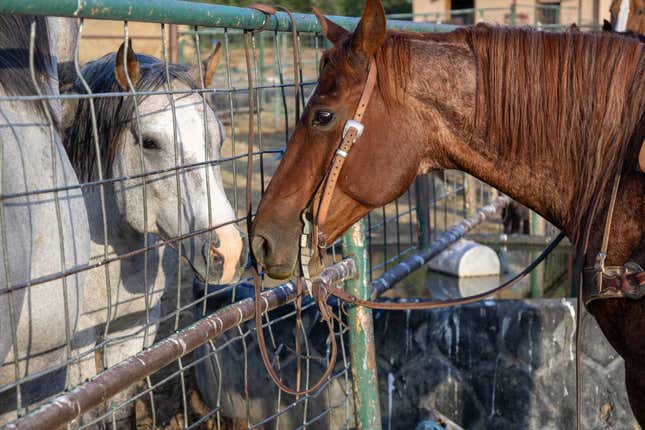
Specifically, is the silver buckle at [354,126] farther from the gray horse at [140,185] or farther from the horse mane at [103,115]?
the horse mane at [103,115]

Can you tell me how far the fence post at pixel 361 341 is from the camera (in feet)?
8.72

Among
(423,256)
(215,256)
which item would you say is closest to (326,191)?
(215,256)

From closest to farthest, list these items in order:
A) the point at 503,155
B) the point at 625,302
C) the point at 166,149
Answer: the point at 625,302 → the point at 503,155 → the point at 166,149

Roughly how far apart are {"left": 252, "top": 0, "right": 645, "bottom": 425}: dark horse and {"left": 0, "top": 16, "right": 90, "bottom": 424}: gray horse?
52 cm

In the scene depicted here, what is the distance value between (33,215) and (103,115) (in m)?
0.95

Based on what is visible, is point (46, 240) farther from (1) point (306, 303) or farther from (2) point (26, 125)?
(1) point (306, 303)

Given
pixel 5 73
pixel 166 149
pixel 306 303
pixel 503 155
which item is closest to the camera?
pixel 5 73

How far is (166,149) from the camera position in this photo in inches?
99.0

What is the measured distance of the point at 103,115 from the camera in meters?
2.63

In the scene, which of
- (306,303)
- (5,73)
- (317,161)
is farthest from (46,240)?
(306,303)

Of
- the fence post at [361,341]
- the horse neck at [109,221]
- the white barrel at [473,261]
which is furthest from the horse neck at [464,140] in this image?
Result: the white barrel at [473,261]

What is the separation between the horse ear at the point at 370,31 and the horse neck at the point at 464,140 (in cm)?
13

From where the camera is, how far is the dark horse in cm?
190

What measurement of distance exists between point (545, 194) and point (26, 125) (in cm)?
141
